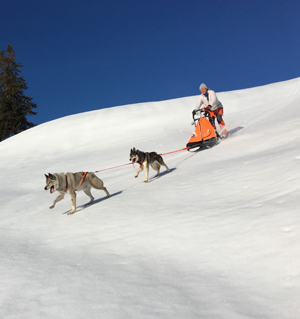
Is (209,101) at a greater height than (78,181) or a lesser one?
greater

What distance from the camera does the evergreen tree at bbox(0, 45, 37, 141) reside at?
105 ft

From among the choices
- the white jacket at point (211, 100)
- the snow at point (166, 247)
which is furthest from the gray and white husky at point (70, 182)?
the white jacket at point (211, 100)

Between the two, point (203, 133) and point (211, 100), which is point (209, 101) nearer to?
point (211, 100)

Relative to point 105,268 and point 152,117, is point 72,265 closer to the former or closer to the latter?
point 105,268

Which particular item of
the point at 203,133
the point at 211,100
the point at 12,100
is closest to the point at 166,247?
the point at 203,133

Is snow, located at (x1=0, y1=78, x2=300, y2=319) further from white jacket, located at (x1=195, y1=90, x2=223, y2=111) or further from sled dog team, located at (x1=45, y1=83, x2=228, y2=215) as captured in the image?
white jacket, located at (x1=195, y1=90, x2=223, y2=111)

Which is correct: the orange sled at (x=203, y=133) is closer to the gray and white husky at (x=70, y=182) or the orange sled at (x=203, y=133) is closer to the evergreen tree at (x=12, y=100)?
the gray and white husky at (x=70, y=182)

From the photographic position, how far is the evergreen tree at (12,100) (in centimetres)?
3188

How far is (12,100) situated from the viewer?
105 feet

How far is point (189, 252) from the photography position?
3.16 m

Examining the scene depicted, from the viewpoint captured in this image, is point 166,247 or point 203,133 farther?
point 203,133

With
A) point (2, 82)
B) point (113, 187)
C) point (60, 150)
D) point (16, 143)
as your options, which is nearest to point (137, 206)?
point (113, 187)

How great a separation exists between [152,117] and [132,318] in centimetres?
1686

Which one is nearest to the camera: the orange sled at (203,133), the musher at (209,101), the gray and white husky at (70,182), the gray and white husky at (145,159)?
the gray and white husky at (70,182)
